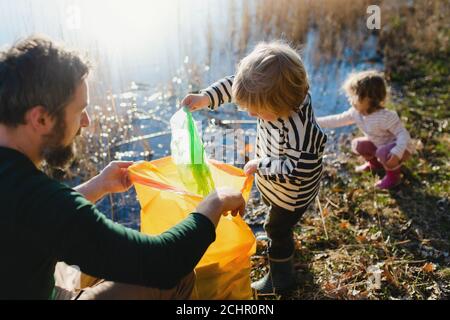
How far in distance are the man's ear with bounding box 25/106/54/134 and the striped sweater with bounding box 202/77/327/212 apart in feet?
3.21

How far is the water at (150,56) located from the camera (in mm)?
4285

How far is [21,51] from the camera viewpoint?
154 centimetres

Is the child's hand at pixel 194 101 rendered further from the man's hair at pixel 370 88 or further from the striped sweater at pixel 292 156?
the man's hair at pixel 370 88

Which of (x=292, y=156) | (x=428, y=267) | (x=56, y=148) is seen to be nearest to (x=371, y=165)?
(x=428, y=267)

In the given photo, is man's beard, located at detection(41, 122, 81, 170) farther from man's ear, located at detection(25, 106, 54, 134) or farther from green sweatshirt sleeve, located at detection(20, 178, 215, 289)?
green sweatshirt sleeve, located at detection(20, 178, 215, 289)

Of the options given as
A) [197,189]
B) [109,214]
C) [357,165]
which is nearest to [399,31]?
[357,165]

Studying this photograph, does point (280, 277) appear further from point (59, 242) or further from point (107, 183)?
point (59, 242)

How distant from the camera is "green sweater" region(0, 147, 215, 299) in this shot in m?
1.39

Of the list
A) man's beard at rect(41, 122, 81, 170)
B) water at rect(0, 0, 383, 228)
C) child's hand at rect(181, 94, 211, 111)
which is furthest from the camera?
water at rect(0, 0, 383, 228)

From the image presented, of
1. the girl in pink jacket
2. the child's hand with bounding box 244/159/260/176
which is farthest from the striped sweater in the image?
the girl in pink jacket

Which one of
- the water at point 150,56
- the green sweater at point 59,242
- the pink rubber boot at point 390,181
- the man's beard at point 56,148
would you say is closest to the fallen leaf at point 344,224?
the pink rubber boot at point 390,181

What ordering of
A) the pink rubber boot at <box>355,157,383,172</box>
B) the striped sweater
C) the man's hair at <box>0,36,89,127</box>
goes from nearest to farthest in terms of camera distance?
the man's hair at <box>0,36,89,127</box>
the striped sweater
the pink rubber boot at <box>355,157,383,172</box>

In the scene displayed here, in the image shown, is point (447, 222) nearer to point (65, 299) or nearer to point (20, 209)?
point (65, 299)

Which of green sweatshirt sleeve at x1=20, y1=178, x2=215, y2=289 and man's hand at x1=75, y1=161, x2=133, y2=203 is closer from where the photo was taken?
green sweatshirt sleeve at x1=20, y1=178, x2=215, y2=289
